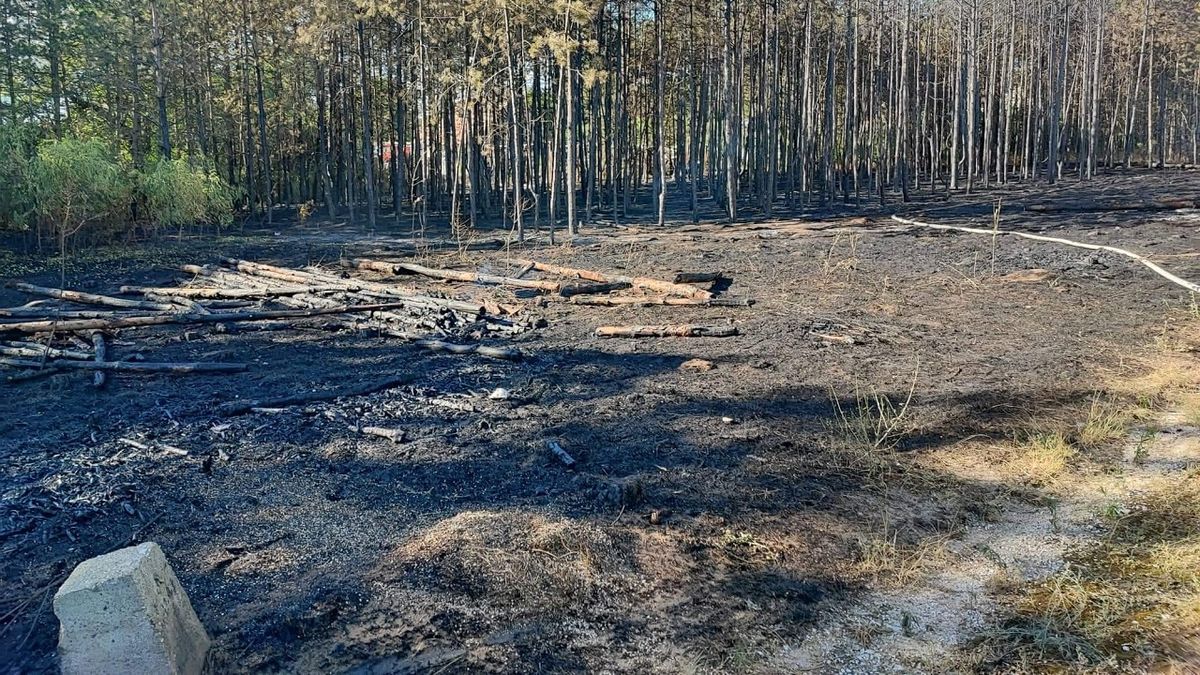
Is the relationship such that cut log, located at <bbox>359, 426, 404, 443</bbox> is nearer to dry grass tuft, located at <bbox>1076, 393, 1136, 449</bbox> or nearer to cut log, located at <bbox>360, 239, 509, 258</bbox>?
dry grass tuft, located at <bbox>1076, 393, 1136, 449</bbox>

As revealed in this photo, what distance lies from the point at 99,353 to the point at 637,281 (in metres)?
7.49

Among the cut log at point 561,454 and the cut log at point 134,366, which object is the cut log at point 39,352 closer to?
the cut log at point 134,366

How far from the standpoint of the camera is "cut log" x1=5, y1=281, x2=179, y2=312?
12.1 meters

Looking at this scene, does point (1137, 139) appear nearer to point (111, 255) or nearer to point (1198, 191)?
point (1198, 191)

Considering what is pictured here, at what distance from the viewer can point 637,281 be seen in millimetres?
13305

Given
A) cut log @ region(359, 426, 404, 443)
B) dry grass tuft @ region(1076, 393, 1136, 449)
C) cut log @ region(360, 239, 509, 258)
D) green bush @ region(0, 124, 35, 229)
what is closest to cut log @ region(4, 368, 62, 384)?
cut log @ region(359, 426, 404, 443)

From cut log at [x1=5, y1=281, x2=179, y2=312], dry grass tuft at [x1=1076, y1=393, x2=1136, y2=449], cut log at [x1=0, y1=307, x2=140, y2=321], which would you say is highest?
cut log at [x1=5, y1=281, x2=179, y2=312]

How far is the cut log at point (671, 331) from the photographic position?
1023 centimetres

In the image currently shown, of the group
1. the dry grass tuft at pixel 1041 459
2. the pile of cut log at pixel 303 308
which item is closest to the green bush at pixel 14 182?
the pile of cut log at pixel 303 308

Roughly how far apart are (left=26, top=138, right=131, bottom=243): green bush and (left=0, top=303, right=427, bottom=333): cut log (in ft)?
26.6

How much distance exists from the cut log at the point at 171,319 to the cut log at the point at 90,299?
762mm

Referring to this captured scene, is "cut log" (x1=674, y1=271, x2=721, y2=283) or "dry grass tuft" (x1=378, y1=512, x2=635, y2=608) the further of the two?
"cut log" (x1=674, y1=271, x2=721, y2=283)

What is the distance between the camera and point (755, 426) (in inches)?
269

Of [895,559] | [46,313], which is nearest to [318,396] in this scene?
[895,559]
